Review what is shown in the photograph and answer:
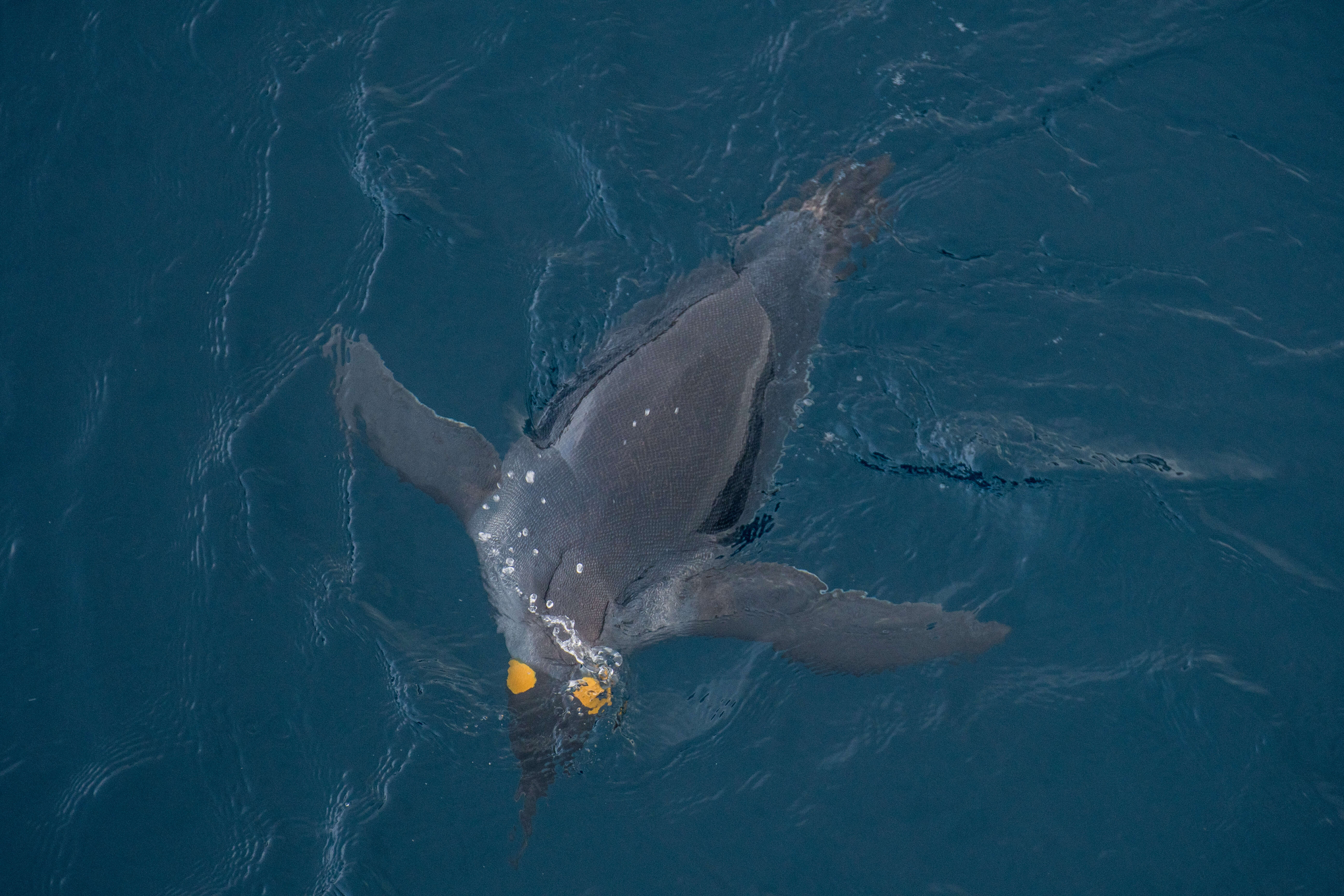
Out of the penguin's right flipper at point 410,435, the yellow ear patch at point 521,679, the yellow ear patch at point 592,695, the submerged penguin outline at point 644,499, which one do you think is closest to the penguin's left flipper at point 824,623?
the submerged penguin outline at point 644,499

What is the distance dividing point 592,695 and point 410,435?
Answer: 285 centimetres

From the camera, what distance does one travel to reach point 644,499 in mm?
7316

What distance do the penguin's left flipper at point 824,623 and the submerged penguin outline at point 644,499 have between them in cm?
1

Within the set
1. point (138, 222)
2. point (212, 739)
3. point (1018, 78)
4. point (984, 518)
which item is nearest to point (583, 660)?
point (212, 739)

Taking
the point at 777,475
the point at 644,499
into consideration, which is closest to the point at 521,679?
the point at 644,499

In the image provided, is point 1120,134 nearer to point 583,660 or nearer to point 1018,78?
point 1018,78

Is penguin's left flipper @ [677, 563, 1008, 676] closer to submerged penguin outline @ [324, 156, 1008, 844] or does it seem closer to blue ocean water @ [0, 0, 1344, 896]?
submerged penguin outline @ [324, 156, 1008, 844]

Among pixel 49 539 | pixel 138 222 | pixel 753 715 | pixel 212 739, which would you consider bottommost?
pixel 753 715

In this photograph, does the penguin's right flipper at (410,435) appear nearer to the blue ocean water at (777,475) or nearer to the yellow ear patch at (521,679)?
the blue ocean water at (777,475)

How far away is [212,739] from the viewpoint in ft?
25.3

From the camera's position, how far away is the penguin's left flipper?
7.73m

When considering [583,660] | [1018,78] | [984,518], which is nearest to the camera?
[583,660]

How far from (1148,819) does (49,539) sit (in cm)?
949

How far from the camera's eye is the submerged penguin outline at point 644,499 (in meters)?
7.30
